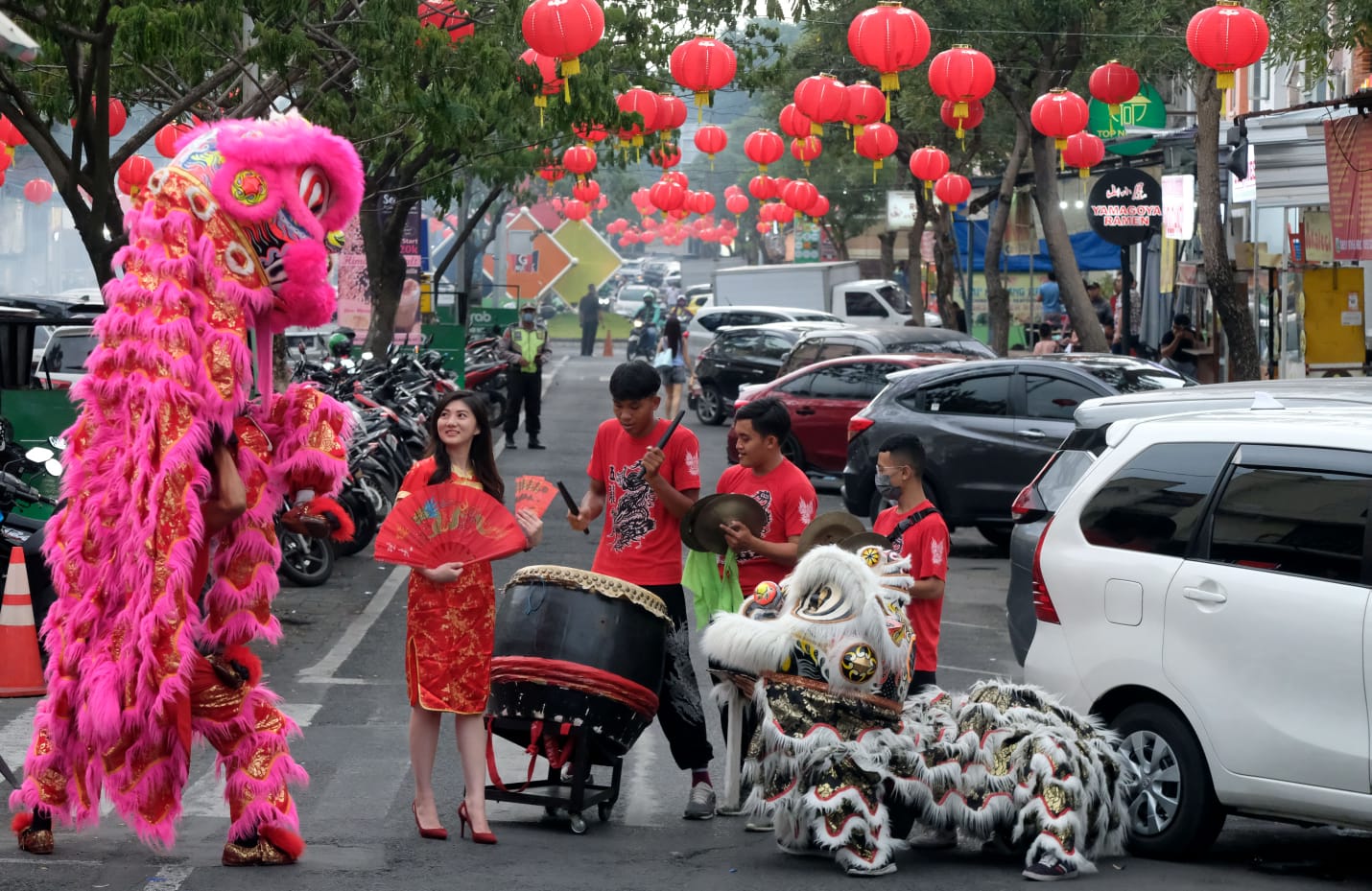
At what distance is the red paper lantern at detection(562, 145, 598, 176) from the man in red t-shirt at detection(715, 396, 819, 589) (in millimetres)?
19326

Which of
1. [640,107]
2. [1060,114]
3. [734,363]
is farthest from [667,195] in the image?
[1060,114]

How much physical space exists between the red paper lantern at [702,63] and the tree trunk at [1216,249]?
446 cm

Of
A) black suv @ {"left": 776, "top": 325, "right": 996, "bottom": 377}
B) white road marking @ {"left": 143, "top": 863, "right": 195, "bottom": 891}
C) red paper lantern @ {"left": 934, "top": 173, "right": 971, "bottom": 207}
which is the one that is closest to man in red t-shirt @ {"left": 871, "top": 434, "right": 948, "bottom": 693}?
white road marking @ {"left": 143, "top": 863, "right": 195, "bottom": 891}

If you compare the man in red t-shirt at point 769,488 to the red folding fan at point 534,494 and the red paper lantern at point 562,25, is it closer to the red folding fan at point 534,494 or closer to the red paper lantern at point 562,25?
the red folding fan at point 534,494

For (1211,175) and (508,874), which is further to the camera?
(1211,175)

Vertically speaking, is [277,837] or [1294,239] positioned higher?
[1294,239]

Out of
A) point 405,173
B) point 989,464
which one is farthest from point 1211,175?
point 405,173

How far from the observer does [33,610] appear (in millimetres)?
10055

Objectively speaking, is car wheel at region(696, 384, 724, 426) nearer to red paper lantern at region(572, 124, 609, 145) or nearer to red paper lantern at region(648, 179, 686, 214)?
red paper lantern at region(648, 179, 686, 214)

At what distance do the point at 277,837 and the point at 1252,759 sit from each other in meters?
3.36

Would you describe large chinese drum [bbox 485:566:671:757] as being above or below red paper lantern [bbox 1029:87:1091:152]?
below

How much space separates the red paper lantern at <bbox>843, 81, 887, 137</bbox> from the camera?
712 inches

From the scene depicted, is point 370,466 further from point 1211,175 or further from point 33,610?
point 1211,175

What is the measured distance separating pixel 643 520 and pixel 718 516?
1.17ft
